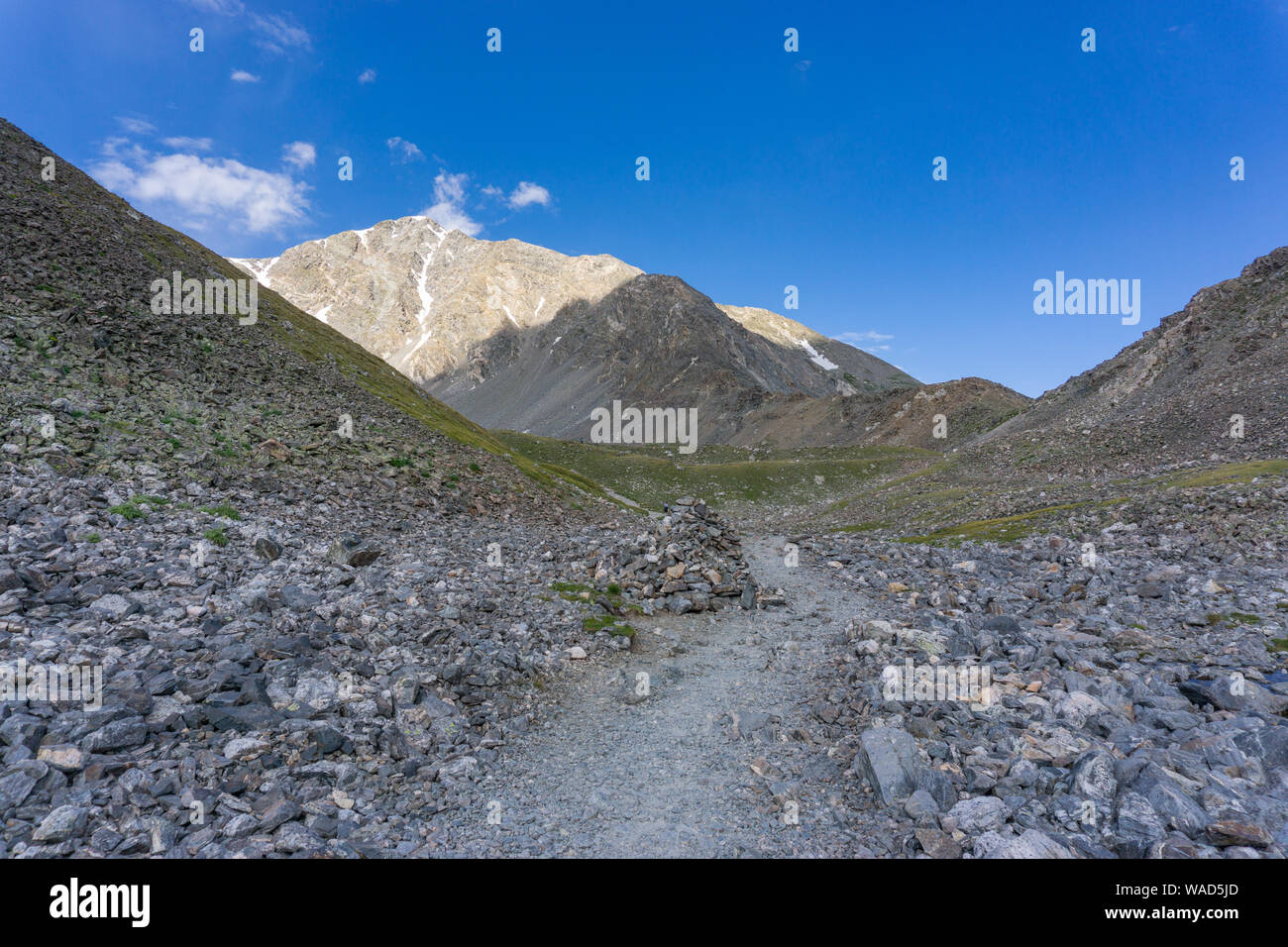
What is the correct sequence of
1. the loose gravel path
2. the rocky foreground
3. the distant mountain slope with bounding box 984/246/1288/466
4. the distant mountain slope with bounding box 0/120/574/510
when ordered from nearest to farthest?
the rocky foreground, the loose gravel path, the distant mountain slope with bounding box 0/120/574/510, the distant mountain slope with bounding box 984/246/1288/466

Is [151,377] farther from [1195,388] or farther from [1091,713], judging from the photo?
A: [1195,388]

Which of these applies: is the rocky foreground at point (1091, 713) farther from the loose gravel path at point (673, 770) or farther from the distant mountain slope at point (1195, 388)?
the distant mountain slope at point (1195, 388)

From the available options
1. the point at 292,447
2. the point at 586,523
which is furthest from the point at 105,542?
the point at 586,523

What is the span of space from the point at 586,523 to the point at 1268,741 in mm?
37817

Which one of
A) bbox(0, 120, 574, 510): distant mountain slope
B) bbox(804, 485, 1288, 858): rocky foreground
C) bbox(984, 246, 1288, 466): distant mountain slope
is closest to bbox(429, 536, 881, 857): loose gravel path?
bbox(804, 485, 1288, 858): rocky foreground

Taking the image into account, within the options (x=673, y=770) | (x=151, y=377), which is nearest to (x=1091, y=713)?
(x=673, y=770)

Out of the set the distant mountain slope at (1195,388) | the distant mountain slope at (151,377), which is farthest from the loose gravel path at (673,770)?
the distant mountain slope at (1195,388)

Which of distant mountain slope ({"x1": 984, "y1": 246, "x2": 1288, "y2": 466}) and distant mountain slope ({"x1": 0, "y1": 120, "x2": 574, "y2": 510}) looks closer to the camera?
distant mountain slope ({"x1": 0, "y1": 120, "x2": 574, "y2": 510})

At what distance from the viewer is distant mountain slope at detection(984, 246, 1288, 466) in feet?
158

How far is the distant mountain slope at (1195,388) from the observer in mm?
48250

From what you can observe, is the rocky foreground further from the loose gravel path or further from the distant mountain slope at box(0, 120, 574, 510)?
the distant mountain slope at box(0, 120, 574, 510)

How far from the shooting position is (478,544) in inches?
1131

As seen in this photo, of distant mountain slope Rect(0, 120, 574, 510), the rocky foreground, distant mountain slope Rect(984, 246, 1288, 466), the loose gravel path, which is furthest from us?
distant mountain slope Rect(984, 246, 1288, 466)
